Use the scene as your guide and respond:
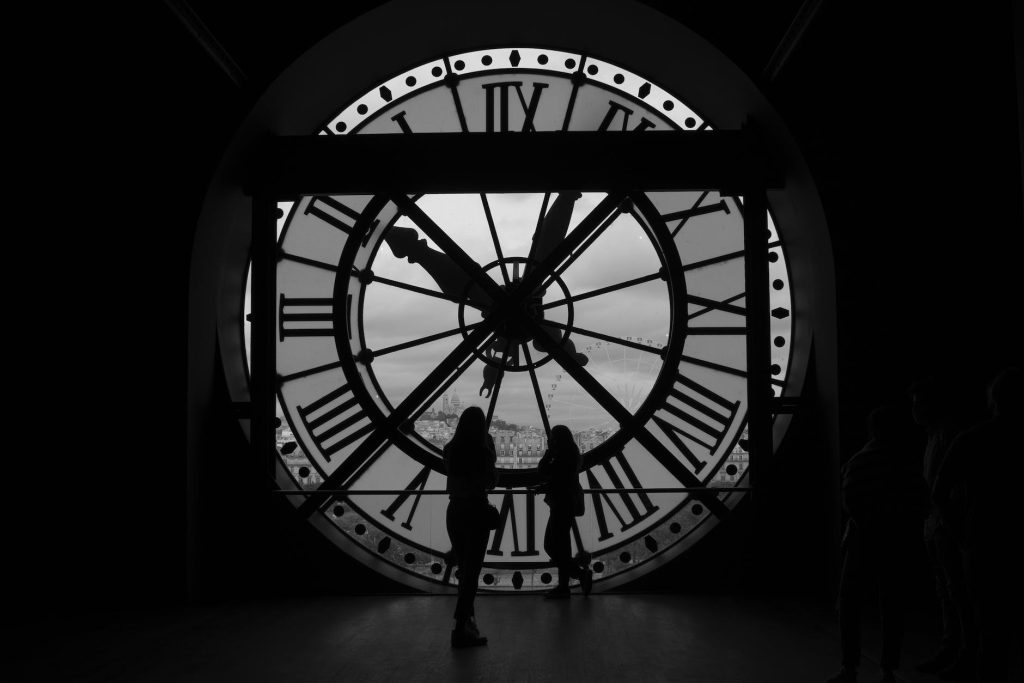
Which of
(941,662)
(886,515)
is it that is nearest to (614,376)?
(941,662)

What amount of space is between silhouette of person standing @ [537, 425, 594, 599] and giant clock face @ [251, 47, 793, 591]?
0.87 feet

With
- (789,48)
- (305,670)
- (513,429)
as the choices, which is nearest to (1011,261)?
(789,48)

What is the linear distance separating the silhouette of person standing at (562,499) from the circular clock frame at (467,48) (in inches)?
20.6

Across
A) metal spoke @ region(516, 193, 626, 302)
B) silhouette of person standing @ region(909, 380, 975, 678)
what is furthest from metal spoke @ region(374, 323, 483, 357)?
silhouette of person standing @ region(909, 380, 975, 678)

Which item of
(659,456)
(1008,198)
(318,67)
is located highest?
(318,67)

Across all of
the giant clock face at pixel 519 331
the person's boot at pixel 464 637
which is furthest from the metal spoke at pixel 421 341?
the person's boot at pixel 464 637

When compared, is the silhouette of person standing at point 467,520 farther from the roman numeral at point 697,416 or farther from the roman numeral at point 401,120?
the roman numeral at point 401,120

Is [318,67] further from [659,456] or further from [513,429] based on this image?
[659,456]

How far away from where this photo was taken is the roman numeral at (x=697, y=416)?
482 cm

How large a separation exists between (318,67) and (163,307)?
135 cm

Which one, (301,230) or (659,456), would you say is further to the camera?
(301,230)

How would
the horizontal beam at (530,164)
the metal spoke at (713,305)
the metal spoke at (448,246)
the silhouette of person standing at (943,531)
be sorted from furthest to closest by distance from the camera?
the metal spoke at (713,305) → the metal spoke at (448,246) → the horizontal beam at (530,164) → the silhouette of person standing at (943,531)

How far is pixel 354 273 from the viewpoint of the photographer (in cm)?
486

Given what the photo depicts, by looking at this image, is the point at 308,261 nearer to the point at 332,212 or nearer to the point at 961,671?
the point at 332,212
